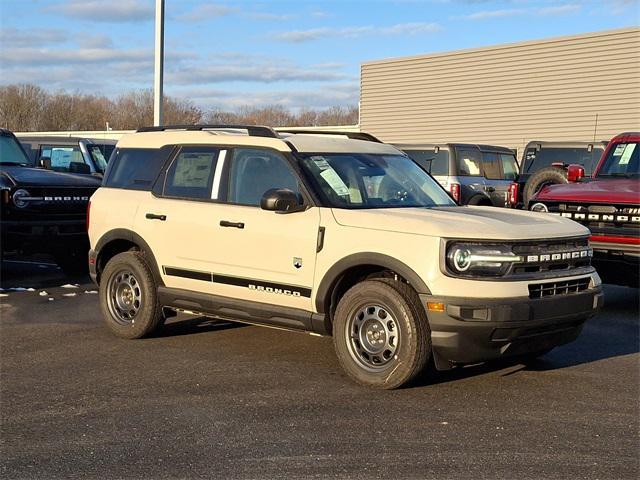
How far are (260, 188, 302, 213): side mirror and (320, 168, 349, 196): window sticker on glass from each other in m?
0.33

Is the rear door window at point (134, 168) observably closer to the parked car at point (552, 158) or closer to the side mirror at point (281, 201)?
the side mirror at point (281, 201)

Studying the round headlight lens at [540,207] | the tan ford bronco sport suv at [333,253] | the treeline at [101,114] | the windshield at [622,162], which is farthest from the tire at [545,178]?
the treeline at [101,114]

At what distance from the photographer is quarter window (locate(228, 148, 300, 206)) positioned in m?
6.51

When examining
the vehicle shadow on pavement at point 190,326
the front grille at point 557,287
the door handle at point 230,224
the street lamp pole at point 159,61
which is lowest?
the vehicle shadow on pavement at point 190,326

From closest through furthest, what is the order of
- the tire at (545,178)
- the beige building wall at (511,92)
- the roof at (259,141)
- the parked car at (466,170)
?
the roof at (259,141) → the tire at (545,178) → the parked car at (466,170) → the beige building wall at (511,92)

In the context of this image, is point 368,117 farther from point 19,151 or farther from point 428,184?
point 428,184

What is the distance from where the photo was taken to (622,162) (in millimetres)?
9961

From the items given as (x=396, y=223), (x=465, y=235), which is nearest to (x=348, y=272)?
(x=396, y=223)

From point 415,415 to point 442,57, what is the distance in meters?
25.9

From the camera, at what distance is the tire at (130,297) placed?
23.9ft

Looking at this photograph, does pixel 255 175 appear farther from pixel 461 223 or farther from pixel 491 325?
pixel 491 325

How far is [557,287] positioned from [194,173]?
3256 mm

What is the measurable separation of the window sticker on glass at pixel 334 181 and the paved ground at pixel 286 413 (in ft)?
4.64

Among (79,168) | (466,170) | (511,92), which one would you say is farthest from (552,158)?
(511,92)
